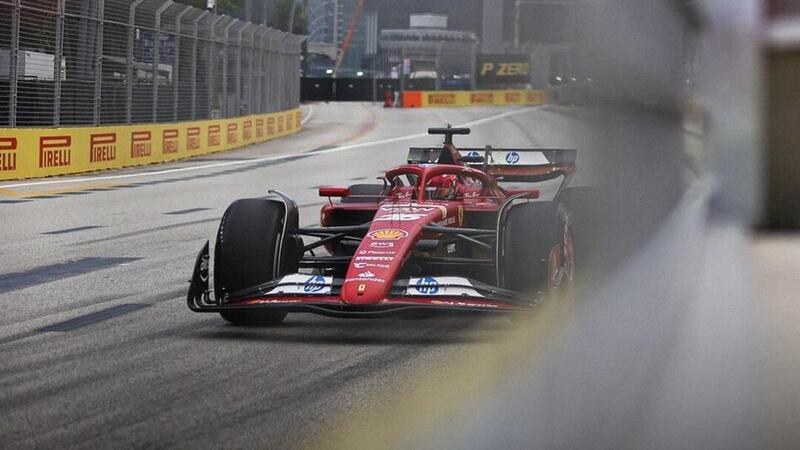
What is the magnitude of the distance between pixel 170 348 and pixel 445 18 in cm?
10572

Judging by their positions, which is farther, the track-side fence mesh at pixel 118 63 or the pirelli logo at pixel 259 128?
the pirelli logo at pixel 259 128

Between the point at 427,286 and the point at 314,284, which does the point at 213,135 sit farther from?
the point at 427,286

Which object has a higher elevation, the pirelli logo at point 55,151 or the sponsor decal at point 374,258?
the pirelli logo at point 55,151

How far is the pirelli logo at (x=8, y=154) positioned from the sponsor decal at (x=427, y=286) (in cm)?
1414

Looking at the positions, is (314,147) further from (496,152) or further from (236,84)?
A: (496,152)

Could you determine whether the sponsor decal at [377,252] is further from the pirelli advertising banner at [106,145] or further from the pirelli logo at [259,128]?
the pirelli logo at [259,128]

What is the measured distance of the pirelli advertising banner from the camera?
20.9 metres

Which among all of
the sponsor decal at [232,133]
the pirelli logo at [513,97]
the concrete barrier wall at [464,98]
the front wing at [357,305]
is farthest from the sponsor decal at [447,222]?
the pirelli logo at [513,97]

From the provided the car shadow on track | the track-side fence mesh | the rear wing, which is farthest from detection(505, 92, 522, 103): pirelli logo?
the car shadow on track

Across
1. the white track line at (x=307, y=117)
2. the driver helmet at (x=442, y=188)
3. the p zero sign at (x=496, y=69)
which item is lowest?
the driver helmet at (x=442, y=188)

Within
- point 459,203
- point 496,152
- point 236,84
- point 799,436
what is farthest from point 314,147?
point 799,436

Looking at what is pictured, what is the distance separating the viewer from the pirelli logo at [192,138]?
28.5 meters

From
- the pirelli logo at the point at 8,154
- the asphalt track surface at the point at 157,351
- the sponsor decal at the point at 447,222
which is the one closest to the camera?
the asphalt track surface at the point at 157,351

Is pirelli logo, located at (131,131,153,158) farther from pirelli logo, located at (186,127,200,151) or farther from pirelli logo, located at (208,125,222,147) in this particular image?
pirelli logo, located at (208,125,222,147)
